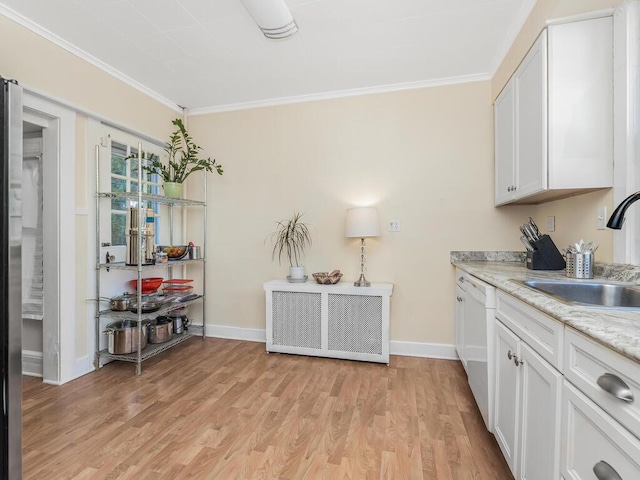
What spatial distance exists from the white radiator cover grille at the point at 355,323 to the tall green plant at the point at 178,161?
1.80 metres

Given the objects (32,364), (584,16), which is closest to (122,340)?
(32,364)

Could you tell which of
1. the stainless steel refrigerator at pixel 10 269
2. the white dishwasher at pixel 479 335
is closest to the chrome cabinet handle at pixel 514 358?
the white dishwasher at pixel 479 335

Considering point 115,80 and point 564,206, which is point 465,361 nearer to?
point 564,206

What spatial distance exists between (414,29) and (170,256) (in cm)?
282

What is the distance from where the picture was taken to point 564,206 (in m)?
2.12

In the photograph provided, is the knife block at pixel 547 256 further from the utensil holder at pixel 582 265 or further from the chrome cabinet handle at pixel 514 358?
the chrome cabinet handle at pixel 514 358

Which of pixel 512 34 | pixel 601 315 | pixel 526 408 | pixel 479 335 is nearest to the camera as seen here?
pixel 601 315

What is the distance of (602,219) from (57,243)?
3.53 m

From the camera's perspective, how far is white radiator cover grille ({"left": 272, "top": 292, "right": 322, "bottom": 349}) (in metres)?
2.88

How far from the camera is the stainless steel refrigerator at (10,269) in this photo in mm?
1058

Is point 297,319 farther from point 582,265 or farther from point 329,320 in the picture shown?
point 582,265

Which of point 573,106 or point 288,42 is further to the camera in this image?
point 288,42

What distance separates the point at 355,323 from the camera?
2781 millimetres

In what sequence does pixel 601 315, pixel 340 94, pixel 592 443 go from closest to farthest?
1. pixel 592 443
2. pixel 601 315
3. pixel 340 94
